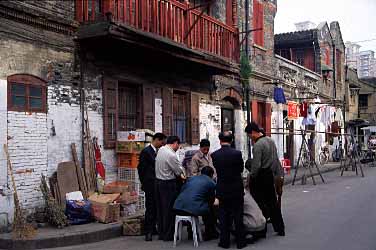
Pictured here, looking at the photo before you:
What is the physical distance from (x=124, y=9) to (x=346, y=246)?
22.5ft

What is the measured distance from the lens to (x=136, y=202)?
34.0 feet

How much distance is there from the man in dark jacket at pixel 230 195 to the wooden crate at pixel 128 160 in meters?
3.59

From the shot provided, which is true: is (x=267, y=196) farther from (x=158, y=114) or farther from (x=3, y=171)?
(x=158, y=114)

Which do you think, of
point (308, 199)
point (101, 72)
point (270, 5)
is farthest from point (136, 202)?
point (270, 5)

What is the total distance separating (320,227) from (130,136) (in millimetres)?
4632

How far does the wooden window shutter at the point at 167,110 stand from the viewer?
12984 mm

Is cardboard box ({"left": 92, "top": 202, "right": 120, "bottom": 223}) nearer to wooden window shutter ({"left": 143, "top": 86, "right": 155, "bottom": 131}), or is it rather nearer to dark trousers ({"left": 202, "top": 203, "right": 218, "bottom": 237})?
dark trousers ({"left": 202, "top": 203, "right": 218, "bottom": 237})

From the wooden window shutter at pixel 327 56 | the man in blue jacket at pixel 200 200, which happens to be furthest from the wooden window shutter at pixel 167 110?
the wooden window shutter at pixel 327 56

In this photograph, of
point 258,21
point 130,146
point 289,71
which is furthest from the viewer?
point 289,71

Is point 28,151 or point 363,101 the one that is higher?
point 363,101

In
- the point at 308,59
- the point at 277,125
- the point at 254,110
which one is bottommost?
the point at 277,125

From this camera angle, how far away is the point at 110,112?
1115 centimetres

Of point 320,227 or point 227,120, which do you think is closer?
point 320,227

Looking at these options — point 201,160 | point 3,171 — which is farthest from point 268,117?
point 3,171
